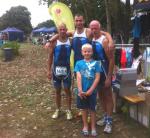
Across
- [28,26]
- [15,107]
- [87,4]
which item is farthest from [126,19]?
[28,26]

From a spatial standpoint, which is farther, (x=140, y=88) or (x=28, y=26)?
(x=28, y=26)

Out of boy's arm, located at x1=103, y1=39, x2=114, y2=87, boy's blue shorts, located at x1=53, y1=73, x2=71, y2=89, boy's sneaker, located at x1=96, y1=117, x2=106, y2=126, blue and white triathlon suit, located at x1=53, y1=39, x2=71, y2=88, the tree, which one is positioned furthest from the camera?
the tree

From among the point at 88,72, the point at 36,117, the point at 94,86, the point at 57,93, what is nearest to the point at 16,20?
the point at 36,117

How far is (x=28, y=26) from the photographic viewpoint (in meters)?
82.6

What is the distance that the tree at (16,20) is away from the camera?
266ft

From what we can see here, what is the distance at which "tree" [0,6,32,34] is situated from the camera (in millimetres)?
81125

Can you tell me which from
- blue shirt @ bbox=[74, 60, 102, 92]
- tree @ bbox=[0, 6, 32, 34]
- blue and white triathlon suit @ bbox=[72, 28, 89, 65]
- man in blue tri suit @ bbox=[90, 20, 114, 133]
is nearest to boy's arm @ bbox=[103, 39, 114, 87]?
man in blue tri suit @ bbox=[90, 20, 114, 133]

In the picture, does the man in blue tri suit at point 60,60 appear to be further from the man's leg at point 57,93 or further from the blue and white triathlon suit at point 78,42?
the blue and white triathlon suit at point 78,42

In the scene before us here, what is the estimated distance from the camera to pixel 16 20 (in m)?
82.3

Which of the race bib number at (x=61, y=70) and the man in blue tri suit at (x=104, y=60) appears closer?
the man in blue tri suit at (x=104, y=60)

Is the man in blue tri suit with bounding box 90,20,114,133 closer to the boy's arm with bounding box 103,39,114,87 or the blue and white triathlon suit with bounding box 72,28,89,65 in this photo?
the boy's arm with bounding box 103,39,114,87

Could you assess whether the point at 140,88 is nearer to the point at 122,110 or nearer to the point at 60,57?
the point at 122,110

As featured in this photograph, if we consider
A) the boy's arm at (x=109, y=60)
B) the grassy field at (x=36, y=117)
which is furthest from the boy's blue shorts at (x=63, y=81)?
the boy's arm at (x=109, y=60)

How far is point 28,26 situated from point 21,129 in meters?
76.3
